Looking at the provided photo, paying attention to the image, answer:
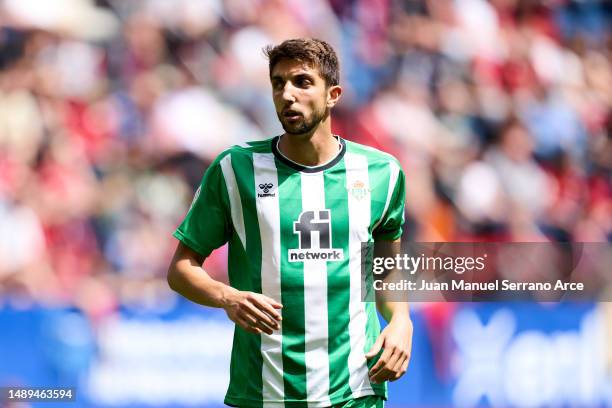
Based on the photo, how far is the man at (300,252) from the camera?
3023 millimetres

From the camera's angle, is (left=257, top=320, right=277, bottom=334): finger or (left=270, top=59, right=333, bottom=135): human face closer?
(left=257, top=320, right=277, bottom=334): finger

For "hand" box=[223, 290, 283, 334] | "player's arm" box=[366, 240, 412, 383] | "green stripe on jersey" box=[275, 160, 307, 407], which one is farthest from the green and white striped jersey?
"hand" box=[223, 290, 283, 334]

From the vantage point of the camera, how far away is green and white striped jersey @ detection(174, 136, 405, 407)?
9.94 ft

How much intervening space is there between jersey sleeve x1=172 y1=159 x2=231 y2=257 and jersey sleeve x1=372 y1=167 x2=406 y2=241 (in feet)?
1.63

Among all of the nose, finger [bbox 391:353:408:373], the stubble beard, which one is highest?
the nose

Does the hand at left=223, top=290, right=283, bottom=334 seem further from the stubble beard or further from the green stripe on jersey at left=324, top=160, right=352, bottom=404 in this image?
the stubble beard

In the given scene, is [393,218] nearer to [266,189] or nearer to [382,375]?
[266,189]

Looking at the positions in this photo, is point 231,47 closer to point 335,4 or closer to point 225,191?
point 335,4

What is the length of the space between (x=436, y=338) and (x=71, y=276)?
207 cm

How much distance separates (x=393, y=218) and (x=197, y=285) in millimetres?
690

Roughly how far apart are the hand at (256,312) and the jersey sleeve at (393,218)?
22.8 inches

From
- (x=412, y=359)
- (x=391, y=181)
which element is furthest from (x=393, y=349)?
(x=412, y=359)

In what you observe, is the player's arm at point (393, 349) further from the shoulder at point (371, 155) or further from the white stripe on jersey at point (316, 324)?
the shoulder at point (371, 155)

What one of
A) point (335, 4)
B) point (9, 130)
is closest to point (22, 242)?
point (9, 130)
